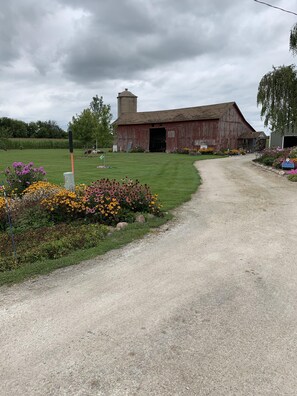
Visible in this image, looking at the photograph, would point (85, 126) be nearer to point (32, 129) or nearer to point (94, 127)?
point (94, 127)

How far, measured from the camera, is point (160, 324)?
3.02 meters

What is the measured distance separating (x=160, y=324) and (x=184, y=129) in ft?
134

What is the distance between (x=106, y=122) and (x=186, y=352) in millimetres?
35371

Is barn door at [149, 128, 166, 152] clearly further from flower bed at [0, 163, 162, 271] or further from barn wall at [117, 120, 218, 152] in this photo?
flower bed at [0, 163, 162, 271]

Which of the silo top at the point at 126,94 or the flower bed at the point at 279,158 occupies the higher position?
the silo top at the point at 126,94

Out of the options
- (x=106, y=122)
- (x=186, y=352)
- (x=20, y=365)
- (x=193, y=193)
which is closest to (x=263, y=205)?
(x=193, y=193)

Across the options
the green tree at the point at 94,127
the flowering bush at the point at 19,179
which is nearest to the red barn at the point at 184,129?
the green tree at the point at 94,127

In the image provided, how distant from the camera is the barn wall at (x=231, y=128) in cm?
3972

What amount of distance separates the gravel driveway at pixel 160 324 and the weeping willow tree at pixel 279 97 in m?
18.5

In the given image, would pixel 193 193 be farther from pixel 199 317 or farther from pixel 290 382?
pixel 290 382

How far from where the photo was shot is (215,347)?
8.75 feet

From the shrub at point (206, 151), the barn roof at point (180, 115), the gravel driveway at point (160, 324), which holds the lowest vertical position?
the gravel driveway at point (160, 324)

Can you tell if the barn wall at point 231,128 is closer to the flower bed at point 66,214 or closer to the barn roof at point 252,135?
the barn roof at point 252,135

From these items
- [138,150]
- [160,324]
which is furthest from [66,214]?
[138,150]
